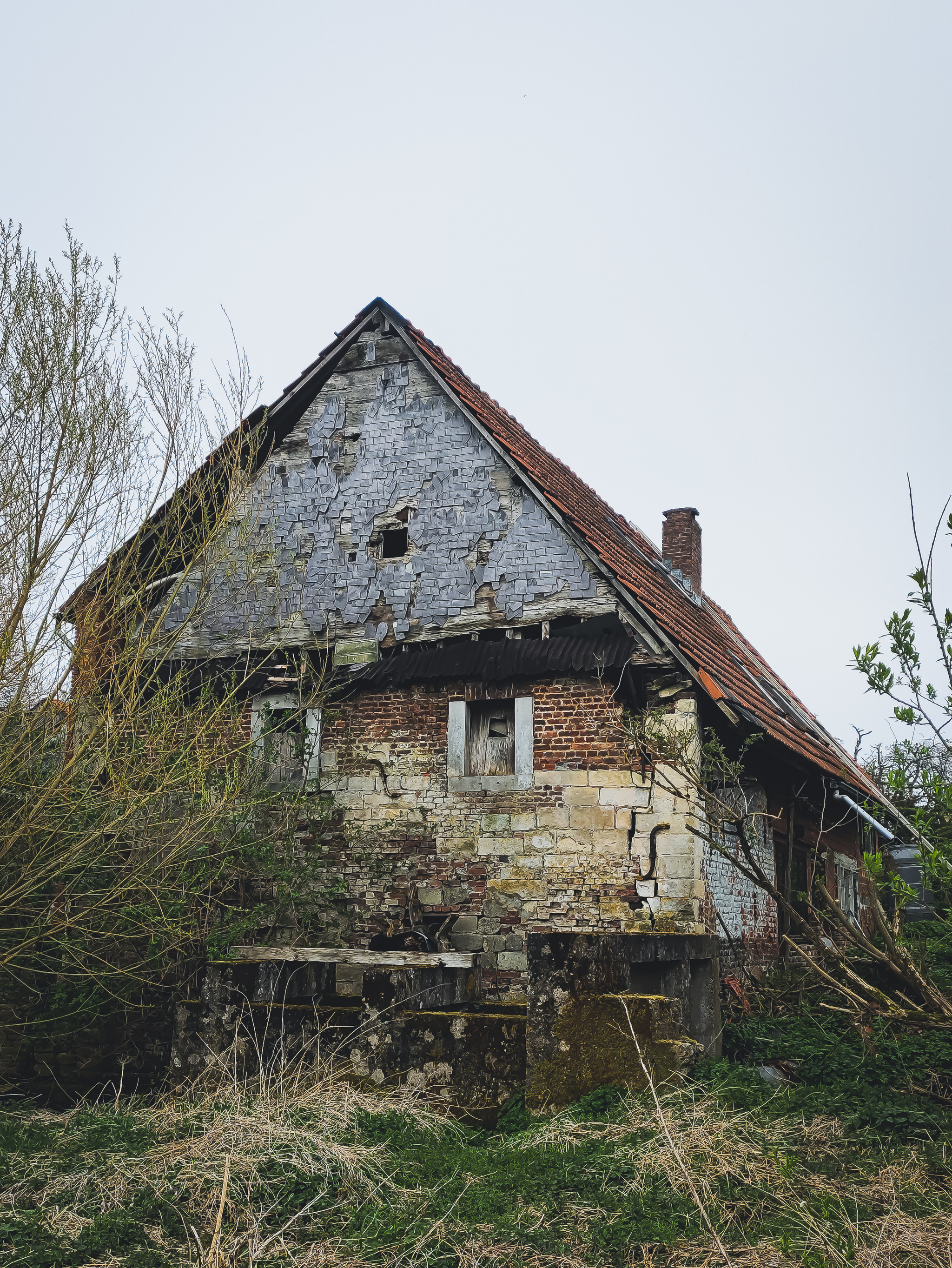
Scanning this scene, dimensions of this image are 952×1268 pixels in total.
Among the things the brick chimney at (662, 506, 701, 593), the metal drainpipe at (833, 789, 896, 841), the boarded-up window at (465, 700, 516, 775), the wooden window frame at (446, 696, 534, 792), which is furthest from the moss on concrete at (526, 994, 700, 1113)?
the brick chimney at (662, 506, 701, 593)

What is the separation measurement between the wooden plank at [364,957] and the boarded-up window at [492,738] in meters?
1.94

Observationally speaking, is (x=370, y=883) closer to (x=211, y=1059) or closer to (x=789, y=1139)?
(x=211, y=1059)

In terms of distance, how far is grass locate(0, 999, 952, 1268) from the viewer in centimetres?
484

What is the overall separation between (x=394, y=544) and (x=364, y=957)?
4564 millimetres

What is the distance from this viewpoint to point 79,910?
780cm

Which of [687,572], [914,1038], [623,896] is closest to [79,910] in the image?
[623,896]

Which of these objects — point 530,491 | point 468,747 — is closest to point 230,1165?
point 468,747

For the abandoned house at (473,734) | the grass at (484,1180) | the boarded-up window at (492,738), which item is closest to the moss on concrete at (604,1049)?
the abandoned house at (473,734)

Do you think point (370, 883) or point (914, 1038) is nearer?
point (914, 1038)

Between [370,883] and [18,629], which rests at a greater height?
[18,629]

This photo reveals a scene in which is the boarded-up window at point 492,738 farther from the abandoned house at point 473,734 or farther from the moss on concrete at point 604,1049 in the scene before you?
the moss on concrete at point 604,1049

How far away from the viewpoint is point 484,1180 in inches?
225

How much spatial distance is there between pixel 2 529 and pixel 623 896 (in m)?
5.95

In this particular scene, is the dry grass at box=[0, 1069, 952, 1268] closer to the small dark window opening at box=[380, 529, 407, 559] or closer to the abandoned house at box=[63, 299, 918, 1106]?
the abandoned house at box=[63, 299, 918, 1106]
